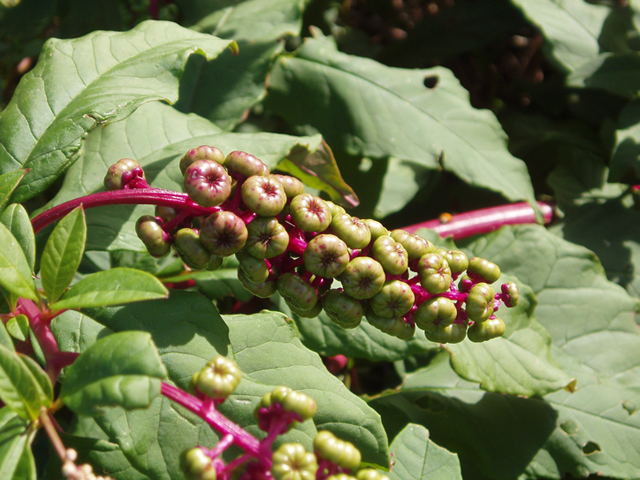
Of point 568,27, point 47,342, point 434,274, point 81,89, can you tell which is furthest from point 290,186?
point 568,27

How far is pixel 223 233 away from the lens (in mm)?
1437

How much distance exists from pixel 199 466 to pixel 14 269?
71 centimetres

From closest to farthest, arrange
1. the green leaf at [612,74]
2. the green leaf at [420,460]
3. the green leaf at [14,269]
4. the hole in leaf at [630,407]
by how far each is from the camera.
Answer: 1. the green leaf at [14,269]
2. the green leaf at [420,460]
3. the hole in leaf at [630,407]
4. the green leaf at [612,74]

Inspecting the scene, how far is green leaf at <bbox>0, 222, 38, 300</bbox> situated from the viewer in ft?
4.42

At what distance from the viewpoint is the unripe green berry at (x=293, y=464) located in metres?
1.11

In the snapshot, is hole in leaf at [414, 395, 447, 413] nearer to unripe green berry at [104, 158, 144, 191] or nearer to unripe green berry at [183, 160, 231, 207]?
unripe green berry at [183, 160, 231, 207]

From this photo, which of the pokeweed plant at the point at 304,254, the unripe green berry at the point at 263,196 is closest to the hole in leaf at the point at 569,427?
the pokeweed plant at the point at 304,254

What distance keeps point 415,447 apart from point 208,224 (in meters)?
1.08

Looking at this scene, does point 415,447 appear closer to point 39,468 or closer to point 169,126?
point 169,126

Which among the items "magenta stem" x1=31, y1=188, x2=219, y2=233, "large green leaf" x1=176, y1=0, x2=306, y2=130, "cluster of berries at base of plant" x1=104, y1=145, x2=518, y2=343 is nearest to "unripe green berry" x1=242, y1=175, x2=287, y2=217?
"cluster of berries at base of plant" x1=104, y1=145, x2=518, y2=343

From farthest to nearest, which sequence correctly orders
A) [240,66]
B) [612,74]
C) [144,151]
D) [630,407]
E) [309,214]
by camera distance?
[612,74] < [240,66] < [630,407] < [144,151] < [309,214]

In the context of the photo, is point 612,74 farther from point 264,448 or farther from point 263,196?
point 264,448

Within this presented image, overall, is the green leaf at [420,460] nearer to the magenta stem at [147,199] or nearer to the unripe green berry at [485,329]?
the unripe green berry at [485,329]

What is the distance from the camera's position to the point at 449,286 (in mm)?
1536
